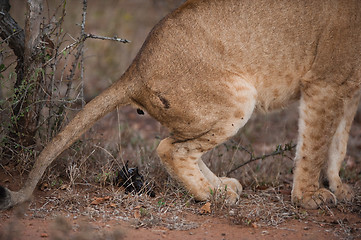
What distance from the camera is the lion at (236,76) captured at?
13.0 feet

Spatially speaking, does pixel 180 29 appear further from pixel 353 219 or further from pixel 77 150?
pixel 353 219

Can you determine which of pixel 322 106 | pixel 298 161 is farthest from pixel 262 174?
pixel 322 106

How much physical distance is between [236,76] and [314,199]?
136 centimetres

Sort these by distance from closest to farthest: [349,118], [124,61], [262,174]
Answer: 1. [349,118]
2. [262,174]
3. [124,61]

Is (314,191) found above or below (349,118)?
below

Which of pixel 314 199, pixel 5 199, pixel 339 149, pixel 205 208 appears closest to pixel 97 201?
pixel 5 199

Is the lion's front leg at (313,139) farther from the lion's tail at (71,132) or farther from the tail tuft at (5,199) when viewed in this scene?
the tail tuft at (5,199)

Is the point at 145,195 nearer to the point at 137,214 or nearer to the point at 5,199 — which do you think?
the point at 137,214

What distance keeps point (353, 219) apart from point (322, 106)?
3.44 ft

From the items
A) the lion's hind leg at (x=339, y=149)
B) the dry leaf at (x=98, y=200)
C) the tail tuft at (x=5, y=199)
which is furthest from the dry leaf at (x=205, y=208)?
the tail tuft at (x=5, y=199)

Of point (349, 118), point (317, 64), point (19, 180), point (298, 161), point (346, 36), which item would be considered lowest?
point (19, 180)

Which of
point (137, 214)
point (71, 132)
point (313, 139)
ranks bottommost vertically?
point (137, 214)

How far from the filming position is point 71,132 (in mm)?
3875

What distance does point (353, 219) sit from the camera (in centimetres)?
401
